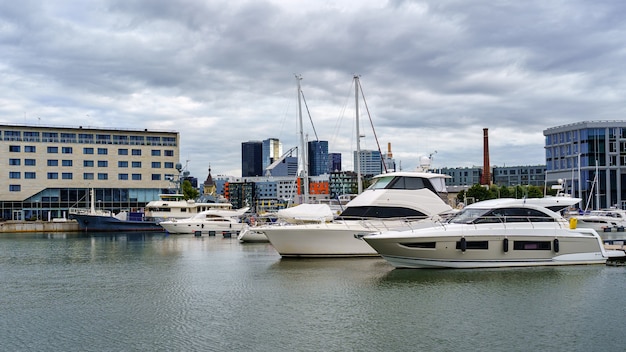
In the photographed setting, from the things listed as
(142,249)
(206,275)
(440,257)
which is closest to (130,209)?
(142,249)

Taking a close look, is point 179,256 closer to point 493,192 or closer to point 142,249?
point 142,249

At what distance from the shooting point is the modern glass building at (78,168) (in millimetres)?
113438

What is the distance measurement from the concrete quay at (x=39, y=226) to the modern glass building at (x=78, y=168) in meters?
10.2

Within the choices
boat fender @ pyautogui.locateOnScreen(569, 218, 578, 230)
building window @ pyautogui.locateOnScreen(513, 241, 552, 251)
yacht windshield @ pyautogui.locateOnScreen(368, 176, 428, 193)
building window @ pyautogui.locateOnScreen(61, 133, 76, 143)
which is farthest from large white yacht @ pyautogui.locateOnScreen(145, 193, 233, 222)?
boat fender @ pyautogui.locateOnScreen(569, 218, 578, 230)

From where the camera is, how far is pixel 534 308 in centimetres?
2561

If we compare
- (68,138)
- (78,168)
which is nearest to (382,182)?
(78,168)

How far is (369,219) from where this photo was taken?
4359cm

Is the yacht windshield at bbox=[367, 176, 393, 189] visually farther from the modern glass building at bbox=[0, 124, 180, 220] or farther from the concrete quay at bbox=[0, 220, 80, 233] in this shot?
the modern glass building at bbox=[0, 124, 180, 220]

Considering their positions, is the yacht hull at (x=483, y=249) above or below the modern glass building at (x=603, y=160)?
below

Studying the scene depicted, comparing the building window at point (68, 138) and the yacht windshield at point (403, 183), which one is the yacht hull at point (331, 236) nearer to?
the yacht windshield at point (403, 183)

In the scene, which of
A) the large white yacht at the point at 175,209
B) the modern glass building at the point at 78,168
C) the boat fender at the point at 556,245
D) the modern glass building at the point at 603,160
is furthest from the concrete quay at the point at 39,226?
the modern glass building at the point at 603,160

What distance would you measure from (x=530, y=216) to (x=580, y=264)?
439cm

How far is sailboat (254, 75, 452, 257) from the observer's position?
138ft

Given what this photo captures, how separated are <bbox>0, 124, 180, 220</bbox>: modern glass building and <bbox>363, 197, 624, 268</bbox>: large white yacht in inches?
3580
